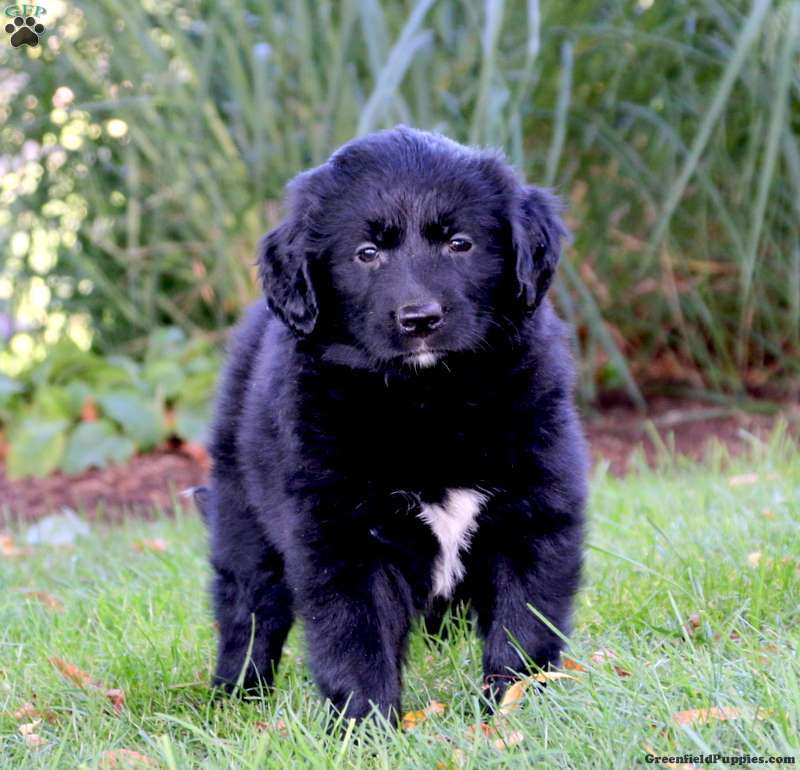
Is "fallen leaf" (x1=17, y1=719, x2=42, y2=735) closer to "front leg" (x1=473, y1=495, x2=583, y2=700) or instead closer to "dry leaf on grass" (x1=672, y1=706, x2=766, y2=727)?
"front leg" (x1=473, y1=495, x2=583, y2=700)

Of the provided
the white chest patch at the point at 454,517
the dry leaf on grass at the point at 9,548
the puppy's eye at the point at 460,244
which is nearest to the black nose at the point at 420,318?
the puppy's eye at the point at 460,244

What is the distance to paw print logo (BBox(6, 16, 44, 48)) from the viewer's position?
484 centimetres

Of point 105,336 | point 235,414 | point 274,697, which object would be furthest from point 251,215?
point 274,697

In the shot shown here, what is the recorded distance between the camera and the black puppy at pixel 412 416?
214 cm

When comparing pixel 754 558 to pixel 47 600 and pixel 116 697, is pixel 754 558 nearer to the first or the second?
pixel 116 697

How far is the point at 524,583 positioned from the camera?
2166 millimetres

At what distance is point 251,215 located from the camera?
205 inches

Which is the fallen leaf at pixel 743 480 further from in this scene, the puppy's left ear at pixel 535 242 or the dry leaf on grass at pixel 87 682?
the dry leaf on grass at pixel 87 682

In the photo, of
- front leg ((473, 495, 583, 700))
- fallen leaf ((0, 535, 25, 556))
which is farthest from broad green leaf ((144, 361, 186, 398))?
front leg ((473, 495, 583, 700))

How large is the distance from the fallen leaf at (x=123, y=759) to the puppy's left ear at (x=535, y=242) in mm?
1046

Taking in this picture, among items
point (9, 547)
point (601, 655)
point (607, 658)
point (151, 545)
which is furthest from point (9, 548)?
point (607, 658)

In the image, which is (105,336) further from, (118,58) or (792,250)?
(792,250)

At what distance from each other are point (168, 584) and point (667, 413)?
9.60 feet

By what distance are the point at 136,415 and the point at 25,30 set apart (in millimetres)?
1611
